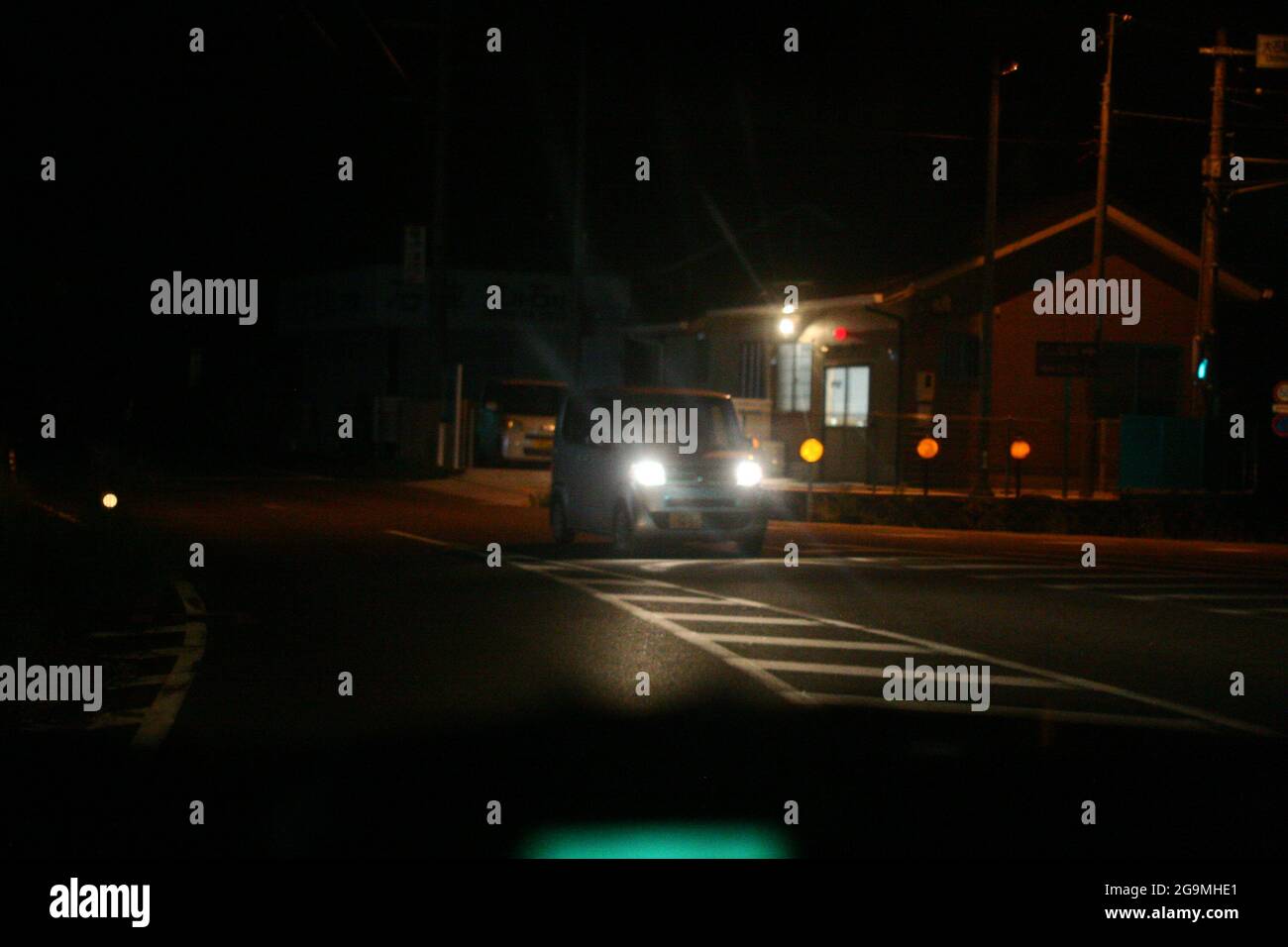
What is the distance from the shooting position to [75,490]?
32125mm

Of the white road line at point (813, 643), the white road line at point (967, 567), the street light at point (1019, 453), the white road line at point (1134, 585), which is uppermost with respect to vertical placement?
the street light at point (1019, 453)

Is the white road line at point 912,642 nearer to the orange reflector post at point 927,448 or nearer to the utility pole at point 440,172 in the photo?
the orange reflector post at point 927,448

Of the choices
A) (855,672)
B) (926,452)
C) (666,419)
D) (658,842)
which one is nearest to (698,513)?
(666,419)

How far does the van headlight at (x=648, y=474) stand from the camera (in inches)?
814

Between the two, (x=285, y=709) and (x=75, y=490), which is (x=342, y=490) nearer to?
(x=75, y=490)

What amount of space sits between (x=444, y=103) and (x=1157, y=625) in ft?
88.4

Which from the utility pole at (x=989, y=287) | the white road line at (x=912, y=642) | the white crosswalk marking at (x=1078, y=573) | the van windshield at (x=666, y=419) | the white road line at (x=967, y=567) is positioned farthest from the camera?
the utility pole at (x=989, y=287)

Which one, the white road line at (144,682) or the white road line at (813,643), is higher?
the white road line at (813,643)

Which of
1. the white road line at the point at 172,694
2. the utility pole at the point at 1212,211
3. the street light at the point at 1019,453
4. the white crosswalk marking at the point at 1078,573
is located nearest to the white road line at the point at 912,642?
the white road line at the point at 172,694

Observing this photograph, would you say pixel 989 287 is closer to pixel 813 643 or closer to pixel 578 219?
pixel 578 219

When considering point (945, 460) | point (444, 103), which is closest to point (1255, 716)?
point (945, 460)

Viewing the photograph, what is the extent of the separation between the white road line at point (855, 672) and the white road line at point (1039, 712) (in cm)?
78

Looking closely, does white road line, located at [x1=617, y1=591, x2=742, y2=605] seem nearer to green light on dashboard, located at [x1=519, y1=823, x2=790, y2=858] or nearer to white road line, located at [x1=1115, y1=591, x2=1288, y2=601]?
white road line, located at [x1=1115, y1=591, x2=1288, y2=601]

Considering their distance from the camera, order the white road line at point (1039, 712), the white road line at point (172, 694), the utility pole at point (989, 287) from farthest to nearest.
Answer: the utility pole at point (989, 287) < the white road line at point (1039, 712) < the white road line at point (172, 694)
